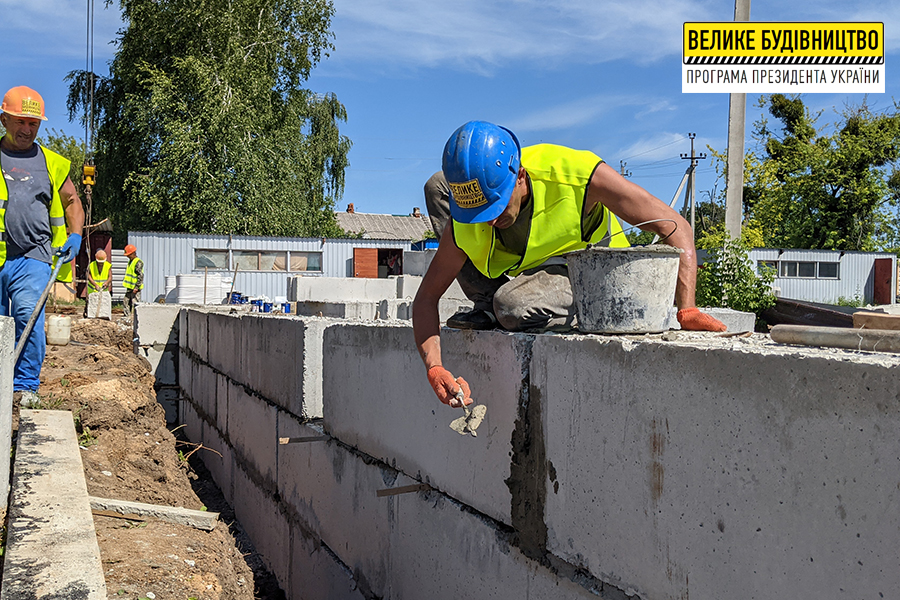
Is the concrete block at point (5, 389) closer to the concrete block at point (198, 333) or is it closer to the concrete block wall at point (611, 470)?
the concrete block wall at point (611, 470)

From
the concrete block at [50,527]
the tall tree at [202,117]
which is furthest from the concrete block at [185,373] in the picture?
the tall tree at [202,117]

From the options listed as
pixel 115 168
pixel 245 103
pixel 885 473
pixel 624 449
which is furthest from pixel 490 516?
pixel 115 168

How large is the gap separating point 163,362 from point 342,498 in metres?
7.76

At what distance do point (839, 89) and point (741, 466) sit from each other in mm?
10177

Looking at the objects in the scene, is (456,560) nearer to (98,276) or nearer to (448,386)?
(448,386)

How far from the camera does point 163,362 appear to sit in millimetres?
10883

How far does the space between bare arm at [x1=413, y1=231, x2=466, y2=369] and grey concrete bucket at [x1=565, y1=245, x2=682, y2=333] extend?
646 millimetres

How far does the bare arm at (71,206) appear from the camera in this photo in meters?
5.57

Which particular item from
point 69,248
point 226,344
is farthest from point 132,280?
point 69,248

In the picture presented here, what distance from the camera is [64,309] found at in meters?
18.5

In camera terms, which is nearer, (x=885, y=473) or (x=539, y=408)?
(x=885, y=473)

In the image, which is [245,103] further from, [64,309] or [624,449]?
[624,449]

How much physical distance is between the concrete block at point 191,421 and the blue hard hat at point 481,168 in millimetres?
6684

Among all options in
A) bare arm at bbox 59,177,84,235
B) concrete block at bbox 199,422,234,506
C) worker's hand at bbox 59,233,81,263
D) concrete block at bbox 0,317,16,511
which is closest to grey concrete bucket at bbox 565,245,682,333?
concrete block at bbox 0,317,16,511
